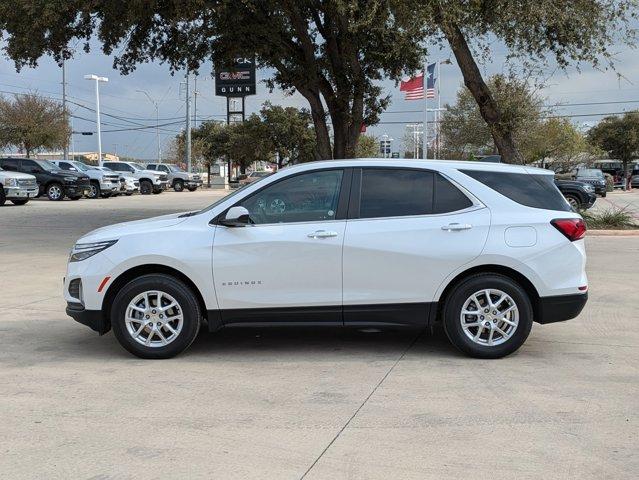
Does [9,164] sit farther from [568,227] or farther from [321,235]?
[568,227]

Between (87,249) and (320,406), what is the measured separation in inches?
105

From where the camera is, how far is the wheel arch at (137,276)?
578 cm

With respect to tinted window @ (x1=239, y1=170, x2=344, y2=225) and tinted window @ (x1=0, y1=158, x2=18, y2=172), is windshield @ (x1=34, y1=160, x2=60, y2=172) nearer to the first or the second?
tinted window @ (x1=0, y1=158, x2=18, y2=172)

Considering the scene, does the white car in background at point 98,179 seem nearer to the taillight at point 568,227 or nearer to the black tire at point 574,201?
the black tire at point 574,201

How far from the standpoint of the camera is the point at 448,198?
586 centimetres

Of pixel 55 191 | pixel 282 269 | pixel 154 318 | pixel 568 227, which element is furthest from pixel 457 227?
pixel 55 191

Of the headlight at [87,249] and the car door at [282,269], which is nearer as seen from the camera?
the car door at [282,269]

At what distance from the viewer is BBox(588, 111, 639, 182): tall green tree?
59.6 meters

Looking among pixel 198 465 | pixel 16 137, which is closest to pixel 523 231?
pixel 198 465

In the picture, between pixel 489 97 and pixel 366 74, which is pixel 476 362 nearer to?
pixel 489 97

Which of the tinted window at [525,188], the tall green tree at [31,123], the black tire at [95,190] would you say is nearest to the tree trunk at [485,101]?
the tinted window at [525,188]

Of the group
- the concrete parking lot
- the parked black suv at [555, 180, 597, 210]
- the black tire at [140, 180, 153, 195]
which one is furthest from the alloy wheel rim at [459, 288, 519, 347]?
the black tire at [140, 180, 153, 195]

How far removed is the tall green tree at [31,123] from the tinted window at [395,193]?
43278mm

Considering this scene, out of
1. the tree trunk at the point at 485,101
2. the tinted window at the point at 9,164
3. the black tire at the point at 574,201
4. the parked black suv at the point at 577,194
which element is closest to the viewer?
the tree trunk at the point at 485,101
